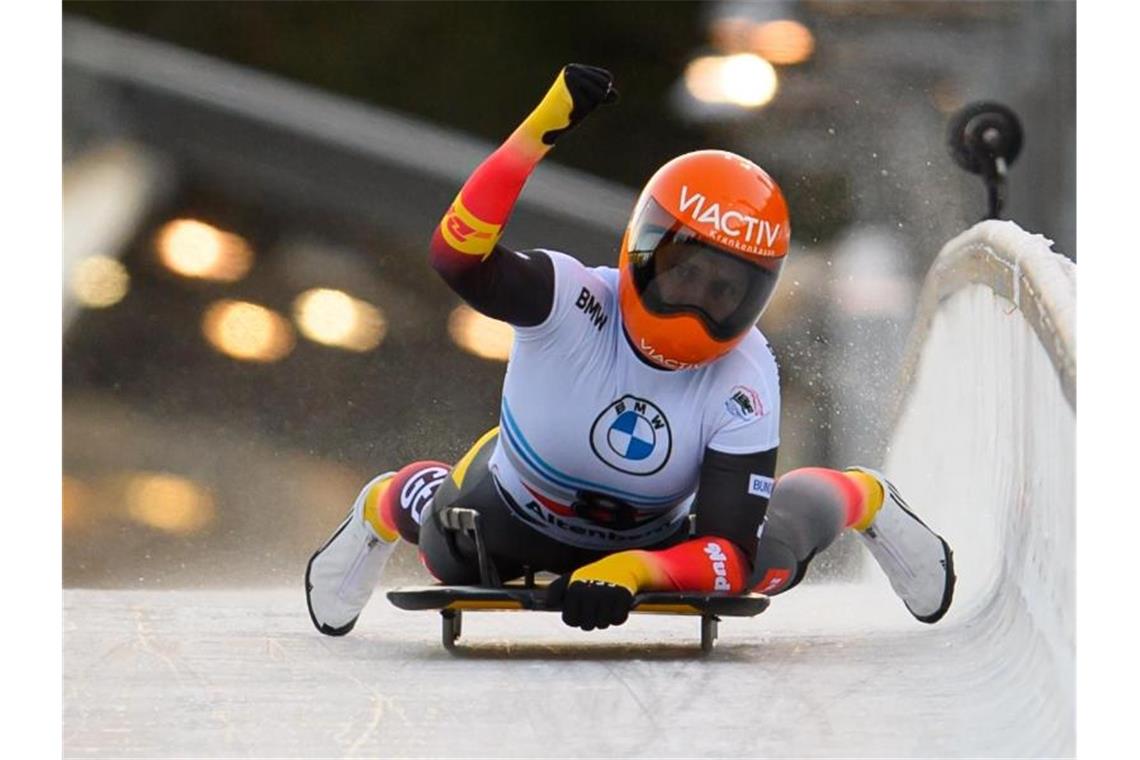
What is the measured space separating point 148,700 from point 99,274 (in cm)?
129

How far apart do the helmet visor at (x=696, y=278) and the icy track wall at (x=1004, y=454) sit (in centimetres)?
86

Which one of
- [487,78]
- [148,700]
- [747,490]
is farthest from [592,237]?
[148,700]

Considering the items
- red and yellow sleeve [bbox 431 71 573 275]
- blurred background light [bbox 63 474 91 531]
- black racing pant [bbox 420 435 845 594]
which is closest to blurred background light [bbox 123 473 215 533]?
blurred background light [bbox 63 474 91 531]

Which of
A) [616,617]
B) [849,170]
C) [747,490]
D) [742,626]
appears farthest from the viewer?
[849,170]

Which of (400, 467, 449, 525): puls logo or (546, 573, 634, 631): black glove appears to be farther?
(400, 467, 449, 525): puls logo

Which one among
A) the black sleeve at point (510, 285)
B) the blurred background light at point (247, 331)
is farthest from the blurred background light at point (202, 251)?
the black sleeve at point (510, 285)

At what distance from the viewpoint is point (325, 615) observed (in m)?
5.55

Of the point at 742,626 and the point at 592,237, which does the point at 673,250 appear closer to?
the point at 592,237

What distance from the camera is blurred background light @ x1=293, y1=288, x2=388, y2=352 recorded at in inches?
225

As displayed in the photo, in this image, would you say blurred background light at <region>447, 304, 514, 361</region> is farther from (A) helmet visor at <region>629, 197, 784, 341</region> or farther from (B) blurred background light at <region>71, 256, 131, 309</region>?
(B) blurred background light at <region>71, 256, 131, 309</region>

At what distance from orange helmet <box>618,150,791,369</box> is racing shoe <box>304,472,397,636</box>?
3.29 feet

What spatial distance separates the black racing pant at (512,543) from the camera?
206 inches

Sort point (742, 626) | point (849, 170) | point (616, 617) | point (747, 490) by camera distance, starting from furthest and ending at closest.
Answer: point (849, 170)
point (742, 626)
point (747, 490)
point (616, 617)

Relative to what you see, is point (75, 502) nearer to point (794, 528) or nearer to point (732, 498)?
point (732, 498)
